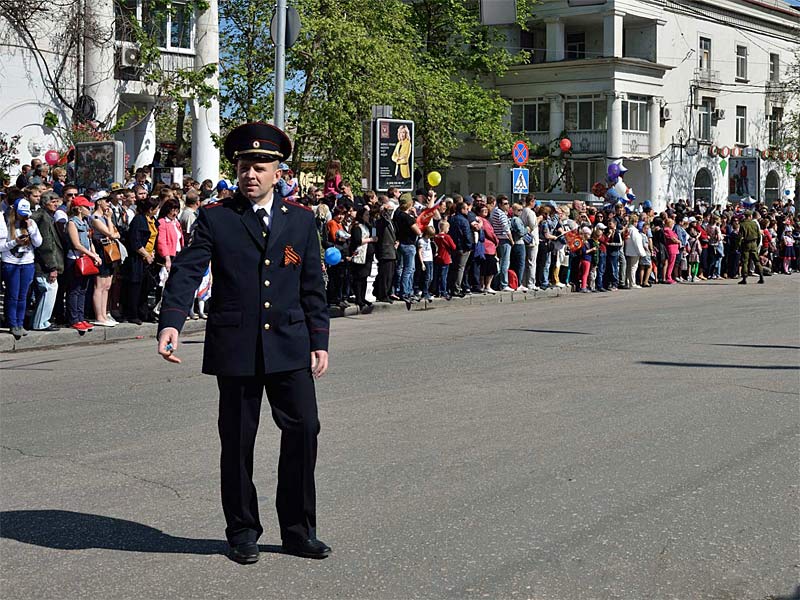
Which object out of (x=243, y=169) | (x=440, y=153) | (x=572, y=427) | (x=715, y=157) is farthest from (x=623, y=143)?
(x=243, y=169)

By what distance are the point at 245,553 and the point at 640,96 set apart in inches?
2024

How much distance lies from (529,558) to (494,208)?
1750 cm

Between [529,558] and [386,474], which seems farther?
[386,474]

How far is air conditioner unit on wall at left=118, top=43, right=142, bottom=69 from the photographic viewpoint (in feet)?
96.6

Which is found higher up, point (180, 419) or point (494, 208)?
point (494, 208)

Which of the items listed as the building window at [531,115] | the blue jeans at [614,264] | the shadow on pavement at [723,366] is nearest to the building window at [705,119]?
the building window at [531,115]

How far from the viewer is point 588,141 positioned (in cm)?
5362

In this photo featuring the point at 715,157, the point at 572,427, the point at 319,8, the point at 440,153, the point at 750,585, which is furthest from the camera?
the point at 715,157

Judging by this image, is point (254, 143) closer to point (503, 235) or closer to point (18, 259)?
point (18, 259)

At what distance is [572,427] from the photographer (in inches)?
334

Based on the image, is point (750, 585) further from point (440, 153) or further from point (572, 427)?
point (440, 153)

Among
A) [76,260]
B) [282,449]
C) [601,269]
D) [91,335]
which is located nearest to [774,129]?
[601,269]

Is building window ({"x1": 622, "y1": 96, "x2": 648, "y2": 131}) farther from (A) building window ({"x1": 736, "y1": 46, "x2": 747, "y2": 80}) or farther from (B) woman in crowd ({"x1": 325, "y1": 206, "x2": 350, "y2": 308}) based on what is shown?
(B) woman in crowd ({"x1": 325, "y1": 206, "x2": 350, "y2": 308})

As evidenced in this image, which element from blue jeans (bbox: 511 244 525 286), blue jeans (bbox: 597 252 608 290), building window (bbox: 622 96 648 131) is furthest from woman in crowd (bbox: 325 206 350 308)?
building window (bbox: 622 96 648 131)
